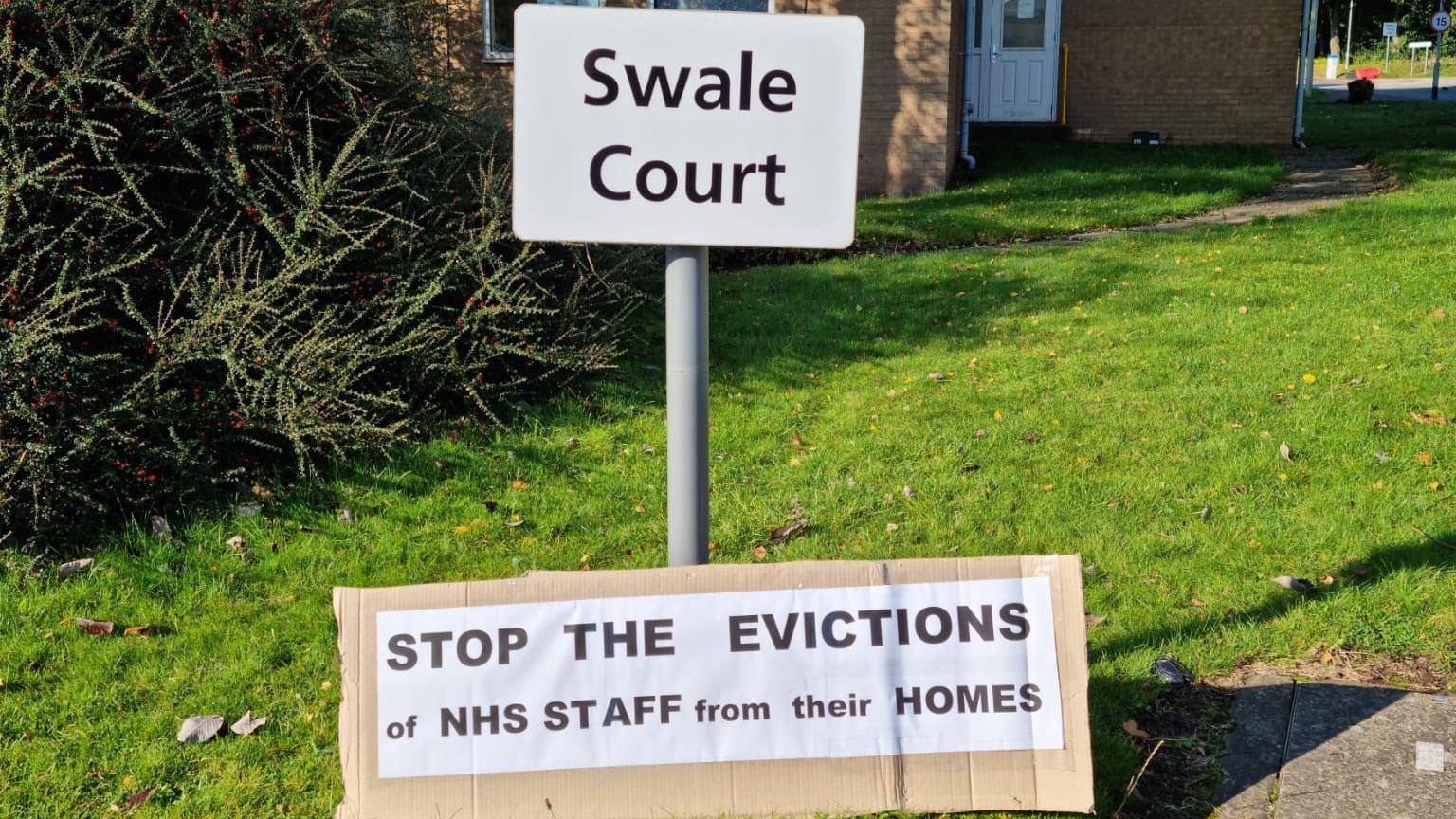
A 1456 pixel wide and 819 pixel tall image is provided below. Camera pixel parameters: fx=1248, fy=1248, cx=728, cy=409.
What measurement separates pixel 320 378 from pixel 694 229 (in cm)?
315

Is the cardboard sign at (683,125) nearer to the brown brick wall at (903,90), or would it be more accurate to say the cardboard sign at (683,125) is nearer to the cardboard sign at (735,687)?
the cardboard sign at (735,687)

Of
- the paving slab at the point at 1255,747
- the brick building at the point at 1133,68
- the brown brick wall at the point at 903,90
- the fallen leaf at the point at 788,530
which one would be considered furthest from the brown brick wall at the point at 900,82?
the paving slab at the point at 1255,747

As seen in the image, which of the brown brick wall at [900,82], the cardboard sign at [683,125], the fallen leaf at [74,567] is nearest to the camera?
the cardboard sign at [683,125]

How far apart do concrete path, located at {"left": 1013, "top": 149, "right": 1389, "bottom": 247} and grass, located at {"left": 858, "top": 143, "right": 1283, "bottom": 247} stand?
0.21 m

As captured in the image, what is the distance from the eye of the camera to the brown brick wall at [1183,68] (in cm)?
1670

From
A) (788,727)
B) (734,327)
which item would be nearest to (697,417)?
(788,727)

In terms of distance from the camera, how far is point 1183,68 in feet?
55.9

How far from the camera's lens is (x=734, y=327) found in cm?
757

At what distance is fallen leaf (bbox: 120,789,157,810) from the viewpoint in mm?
3186

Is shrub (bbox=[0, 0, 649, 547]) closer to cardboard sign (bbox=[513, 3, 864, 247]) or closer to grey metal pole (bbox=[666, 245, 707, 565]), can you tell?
grey metal pole (bbox=[666, 245, 707, 565])

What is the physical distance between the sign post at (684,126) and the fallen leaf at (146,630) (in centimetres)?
234

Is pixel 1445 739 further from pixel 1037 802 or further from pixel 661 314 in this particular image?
pixel 661 314

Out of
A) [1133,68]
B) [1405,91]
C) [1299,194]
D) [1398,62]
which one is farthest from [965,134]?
[1398,62]

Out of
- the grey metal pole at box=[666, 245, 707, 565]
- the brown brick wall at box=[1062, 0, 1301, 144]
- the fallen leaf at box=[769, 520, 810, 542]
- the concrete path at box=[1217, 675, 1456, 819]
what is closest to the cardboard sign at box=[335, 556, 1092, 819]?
the grey metal pole at box=[666, 245, 707, 565]
